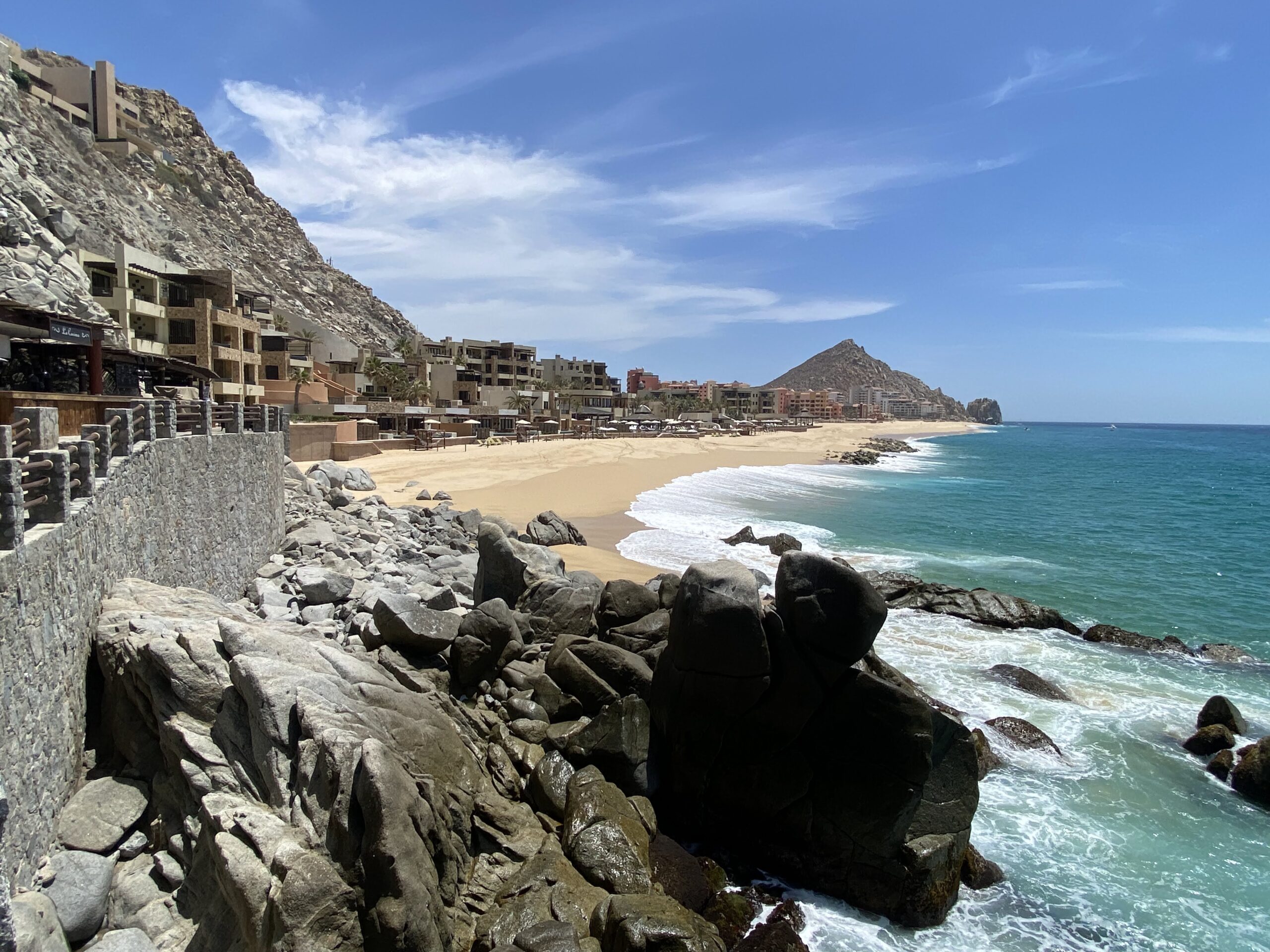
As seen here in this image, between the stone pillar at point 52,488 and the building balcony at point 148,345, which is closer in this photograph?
the stone pillar at point 52,488

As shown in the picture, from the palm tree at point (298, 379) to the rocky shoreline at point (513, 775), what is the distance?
39685mm

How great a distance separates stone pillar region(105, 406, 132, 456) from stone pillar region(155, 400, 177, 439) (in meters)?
2.02

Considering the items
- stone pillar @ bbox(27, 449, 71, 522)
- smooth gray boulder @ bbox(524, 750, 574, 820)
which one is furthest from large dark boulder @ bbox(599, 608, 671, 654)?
stone pillar @ bbox(27, 449, 71, 522)

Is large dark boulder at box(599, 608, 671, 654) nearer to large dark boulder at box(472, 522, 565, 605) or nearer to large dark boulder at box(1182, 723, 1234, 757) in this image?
large dark boulder at box(472, 522, 565, 605)

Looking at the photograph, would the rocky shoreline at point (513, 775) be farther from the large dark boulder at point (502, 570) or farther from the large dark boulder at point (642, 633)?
the large dark boulder at point (502, 570)

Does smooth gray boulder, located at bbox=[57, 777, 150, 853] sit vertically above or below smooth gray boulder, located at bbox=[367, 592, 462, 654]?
below

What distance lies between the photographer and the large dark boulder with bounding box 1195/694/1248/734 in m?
13.0

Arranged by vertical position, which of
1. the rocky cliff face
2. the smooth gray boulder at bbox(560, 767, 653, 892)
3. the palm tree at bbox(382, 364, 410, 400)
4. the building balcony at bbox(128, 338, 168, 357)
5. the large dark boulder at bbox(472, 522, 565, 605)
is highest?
the rocky cliff face

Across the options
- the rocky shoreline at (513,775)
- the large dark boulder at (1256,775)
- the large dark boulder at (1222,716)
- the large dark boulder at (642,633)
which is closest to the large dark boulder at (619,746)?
the rocky shoreline at (513,775)

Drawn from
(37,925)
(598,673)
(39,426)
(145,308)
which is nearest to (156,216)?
(145,308)

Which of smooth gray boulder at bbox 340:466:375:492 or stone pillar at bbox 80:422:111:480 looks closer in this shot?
stone pillar at bbox 80:422:111:480

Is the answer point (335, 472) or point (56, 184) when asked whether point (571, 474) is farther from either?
point (56, 184)

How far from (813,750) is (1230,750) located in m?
8.59

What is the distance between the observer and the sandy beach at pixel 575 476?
90.5 feet
